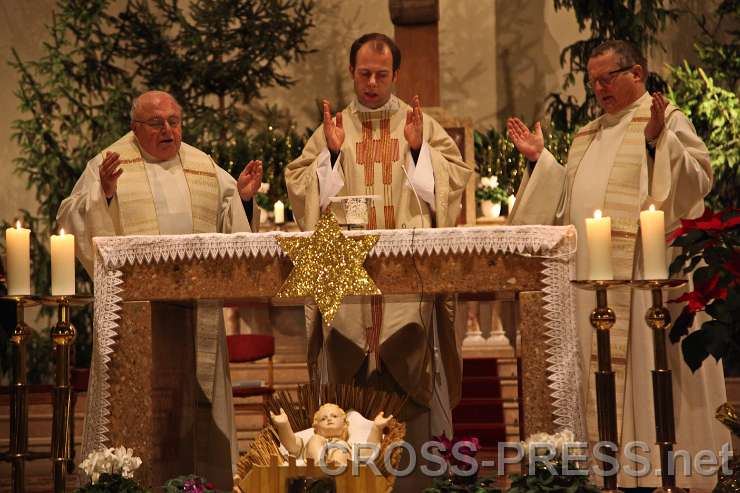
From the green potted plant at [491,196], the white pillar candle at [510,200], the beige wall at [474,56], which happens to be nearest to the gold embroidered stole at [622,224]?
the white pillar candle at [510,200]

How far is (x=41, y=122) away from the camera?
9500mm

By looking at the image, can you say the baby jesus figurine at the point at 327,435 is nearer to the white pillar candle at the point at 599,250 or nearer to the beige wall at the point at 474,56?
the white pillar candle at the point at 599,250

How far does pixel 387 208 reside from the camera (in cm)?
532

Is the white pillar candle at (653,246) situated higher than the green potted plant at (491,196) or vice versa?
the green potted plant at (491,196)

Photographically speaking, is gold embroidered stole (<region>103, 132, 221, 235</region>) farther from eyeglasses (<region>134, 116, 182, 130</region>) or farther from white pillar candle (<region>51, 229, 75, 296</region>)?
white pillar candle (<region>51, 229, 75, 296</region>)

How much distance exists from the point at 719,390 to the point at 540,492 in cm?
174

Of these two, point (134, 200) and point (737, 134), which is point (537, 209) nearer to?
point (134, 200)

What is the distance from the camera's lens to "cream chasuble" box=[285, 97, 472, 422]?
16.2ft

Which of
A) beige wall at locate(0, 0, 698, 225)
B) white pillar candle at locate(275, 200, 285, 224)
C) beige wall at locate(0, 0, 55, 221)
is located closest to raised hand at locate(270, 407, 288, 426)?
white pillar candle at locate(275, 200, 285, 224)

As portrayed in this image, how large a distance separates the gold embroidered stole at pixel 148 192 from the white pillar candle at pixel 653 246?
86.4 inches

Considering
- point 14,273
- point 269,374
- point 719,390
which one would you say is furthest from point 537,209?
point 269,374

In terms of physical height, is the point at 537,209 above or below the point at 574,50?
below

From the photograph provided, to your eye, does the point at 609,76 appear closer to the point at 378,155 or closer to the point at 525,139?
the point at 525,139

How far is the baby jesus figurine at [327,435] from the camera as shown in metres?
3.78
